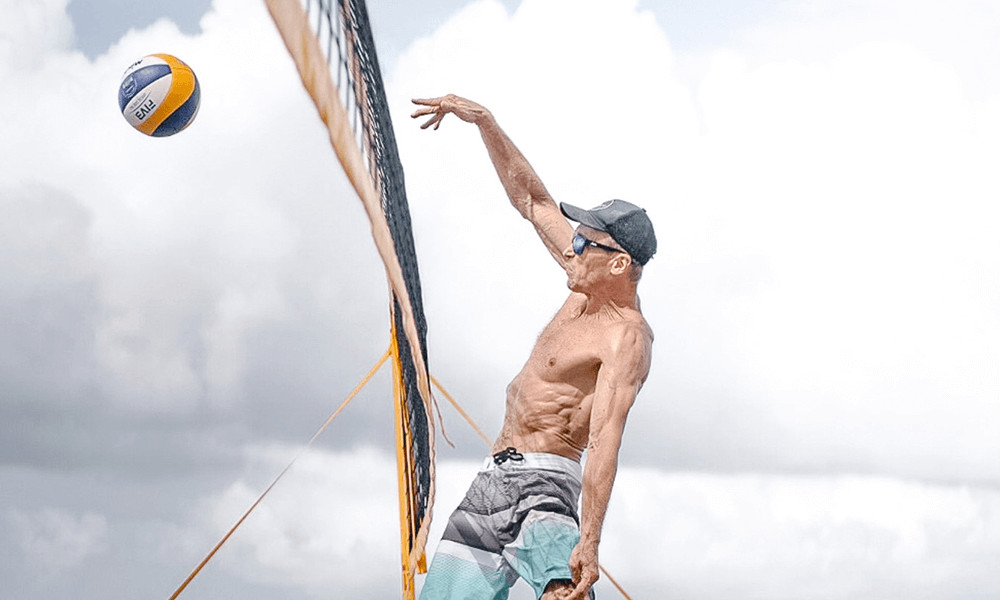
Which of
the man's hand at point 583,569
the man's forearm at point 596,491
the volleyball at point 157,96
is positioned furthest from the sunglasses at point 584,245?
the volleyball at point 157,96

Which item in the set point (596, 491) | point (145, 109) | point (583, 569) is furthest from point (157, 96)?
point (583, 569)

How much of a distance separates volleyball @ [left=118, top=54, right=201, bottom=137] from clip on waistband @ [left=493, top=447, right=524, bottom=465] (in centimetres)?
315

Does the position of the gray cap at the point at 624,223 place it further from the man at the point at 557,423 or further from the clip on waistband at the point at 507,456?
the clip on waistband at the point at 507,456

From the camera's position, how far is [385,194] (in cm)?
599

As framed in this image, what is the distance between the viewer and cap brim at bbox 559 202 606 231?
5.03m

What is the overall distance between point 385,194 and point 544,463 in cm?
160

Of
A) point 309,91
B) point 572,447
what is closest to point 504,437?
point 572,447

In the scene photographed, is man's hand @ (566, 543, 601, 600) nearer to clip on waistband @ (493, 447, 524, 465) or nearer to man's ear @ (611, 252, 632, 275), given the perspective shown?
clip on waistband @ (493, 447, 524, 465)

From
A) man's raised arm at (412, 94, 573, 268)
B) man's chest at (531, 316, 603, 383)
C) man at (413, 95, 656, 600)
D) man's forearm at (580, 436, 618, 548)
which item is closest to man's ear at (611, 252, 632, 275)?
man at (413, 95, 656, 600)

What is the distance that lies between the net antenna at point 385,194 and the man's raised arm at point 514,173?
327mm

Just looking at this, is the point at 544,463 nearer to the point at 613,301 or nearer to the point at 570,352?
the point at 570,352

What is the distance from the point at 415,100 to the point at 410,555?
2.36 m

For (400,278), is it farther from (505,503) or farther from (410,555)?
(410,555)

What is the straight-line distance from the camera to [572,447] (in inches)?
202
